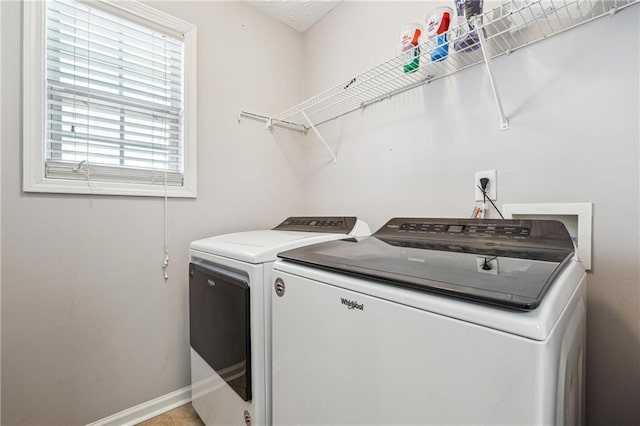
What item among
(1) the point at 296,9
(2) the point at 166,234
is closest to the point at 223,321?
(2) the point at 166,234

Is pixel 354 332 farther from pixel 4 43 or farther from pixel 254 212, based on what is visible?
pixel 4 43

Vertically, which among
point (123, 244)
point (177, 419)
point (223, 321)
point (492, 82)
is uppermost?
point (492, 82)

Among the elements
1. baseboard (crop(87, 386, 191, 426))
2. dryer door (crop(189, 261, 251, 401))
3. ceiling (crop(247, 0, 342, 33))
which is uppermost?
ceiling (crop(247, 0, 342, 33))

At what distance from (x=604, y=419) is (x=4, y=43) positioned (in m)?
2.58

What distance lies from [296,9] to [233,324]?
1970mm

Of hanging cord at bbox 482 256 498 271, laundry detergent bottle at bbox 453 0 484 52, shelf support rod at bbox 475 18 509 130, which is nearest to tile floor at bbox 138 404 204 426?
hanging cord at bbox 482 256 498 271

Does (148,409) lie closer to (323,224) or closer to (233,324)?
(233,324)

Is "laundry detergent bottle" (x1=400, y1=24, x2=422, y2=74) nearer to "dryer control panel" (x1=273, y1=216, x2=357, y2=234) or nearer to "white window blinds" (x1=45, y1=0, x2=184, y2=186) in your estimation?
"dryer control panel" (x1=273, y1=216, x2=357, y2=234)

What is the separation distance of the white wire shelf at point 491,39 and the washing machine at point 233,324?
0.73 metres

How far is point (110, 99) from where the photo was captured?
54.6 inches

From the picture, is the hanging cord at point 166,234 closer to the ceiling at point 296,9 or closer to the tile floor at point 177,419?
the tile floor at point 177,419

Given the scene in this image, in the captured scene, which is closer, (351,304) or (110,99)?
(351,304)

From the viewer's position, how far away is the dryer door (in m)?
1.02

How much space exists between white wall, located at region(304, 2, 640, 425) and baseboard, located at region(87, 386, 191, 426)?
4.80 ft
